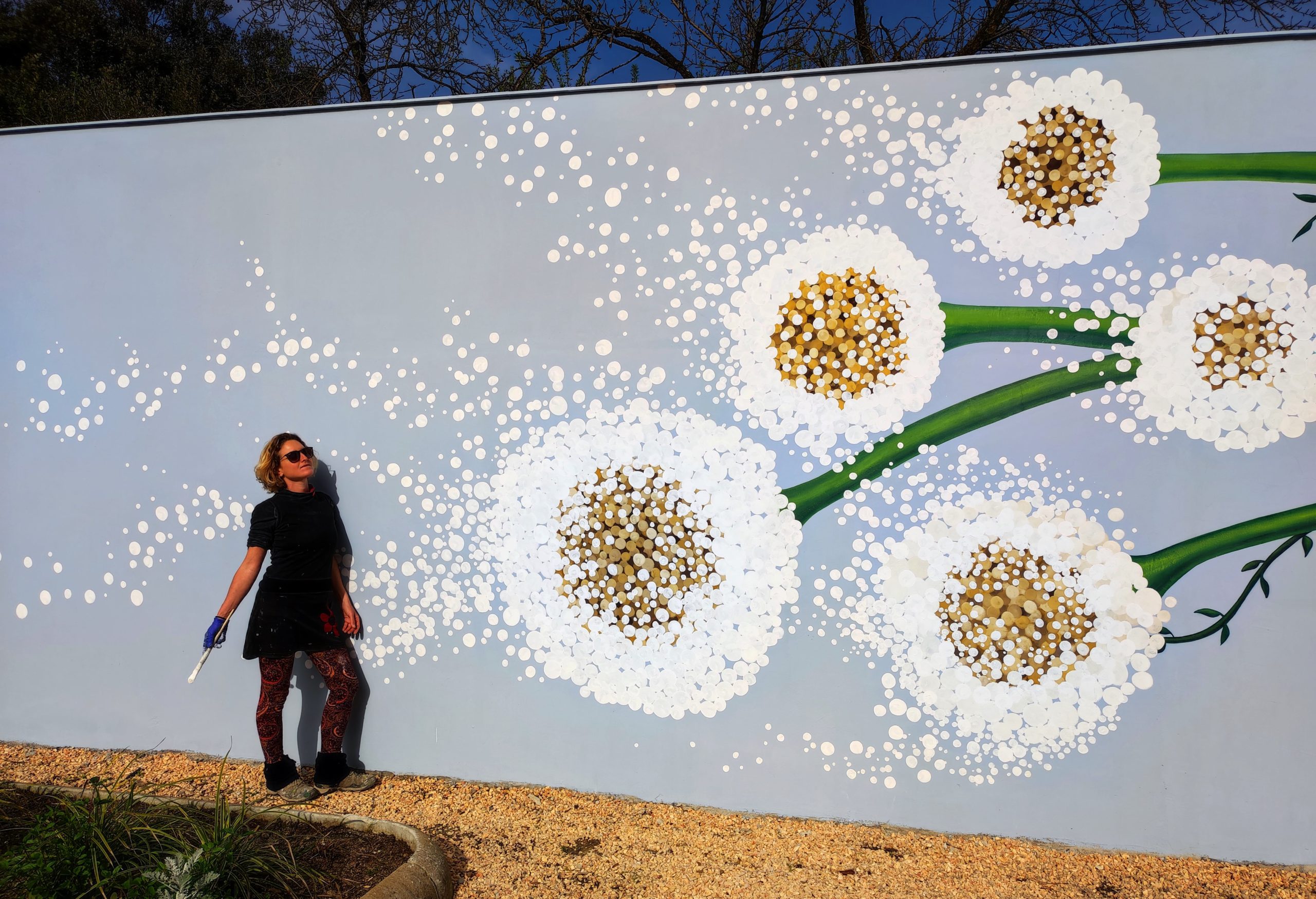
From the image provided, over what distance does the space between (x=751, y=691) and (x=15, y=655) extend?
361 cm

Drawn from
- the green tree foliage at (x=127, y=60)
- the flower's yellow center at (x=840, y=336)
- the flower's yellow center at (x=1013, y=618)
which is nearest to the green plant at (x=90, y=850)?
the flower's yellow center at (x=840, y=336)

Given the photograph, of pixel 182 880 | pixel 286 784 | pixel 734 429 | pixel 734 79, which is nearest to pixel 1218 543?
pixel 734 429

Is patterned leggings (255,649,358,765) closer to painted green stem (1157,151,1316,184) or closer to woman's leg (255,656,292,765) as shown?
woman's leg (255,656,292,765)

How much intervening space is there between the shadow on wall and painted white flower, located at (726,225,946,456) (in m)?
1.89

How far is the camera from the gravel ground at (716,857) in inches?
107

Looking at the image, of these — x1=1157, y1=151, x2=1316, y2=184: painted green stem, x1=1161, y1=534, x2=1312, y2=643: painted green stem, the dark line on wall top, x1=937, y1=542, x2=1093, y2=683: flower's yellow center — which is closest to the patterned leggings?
the dark line on wall top

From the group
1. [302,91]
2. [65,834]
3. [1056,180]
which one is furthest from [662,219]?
[302,91]

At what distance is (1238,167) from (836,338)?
159cm

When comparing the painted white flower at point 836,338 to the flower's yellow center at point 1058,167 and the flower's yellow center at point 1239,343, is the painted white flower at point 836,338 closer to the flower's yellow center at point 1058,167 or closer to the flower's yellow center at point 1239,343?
the flower's yellow center at point 1058,167

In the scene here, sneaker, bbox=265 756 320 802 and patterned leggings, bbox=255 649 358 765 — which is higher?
patterned leggings, bbox=255 649 358 765

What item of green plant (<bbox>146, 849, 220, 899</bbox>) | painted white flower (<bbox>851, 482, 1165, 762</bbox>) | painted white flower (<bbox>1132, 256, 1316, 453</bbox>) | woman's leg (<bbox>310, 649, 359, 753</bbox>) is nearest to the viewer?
green plant (<bbox>146, 849, 220, 899</bbox>)

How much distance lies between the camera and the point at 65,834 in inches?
93.0

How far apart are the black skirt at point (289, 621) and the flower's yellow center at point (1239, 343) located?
3672mm

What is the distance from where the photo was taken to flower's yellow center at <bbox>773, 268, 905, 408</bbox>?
3.06 m
